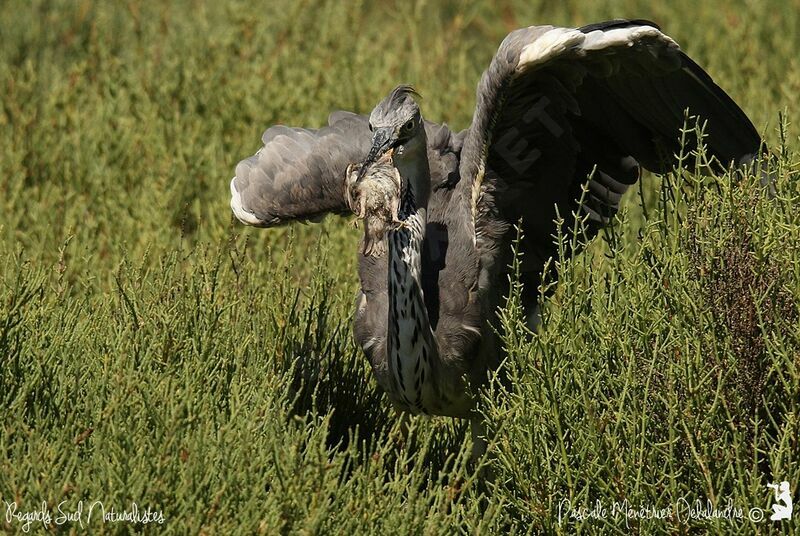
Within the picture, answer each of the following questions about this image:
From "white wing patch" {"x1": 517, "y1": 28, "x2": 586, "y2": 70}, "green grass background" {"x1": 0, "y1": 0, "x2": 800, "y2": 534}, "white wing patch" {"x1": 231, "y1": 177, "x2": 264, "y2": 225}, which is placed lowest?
"green grass background" {"x1": 0, "y1": 0, "x2": 800, "y2": 534}

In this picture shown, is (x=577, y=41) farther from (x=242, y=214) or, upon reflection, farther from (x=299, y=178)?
(x=242, y=214)

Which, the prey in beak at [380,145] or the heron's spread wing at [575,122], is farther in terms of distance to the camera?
the prey in beak at [380,145]

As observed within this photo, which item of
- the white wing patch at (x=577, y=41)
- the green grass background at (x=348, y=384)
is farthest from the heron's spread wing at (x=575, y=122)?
the green grass background at (x=348, y=384)

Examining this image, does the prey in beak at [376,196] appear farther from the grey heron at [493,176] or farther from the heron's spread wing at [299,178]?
the heron's spread wing at [299,178]

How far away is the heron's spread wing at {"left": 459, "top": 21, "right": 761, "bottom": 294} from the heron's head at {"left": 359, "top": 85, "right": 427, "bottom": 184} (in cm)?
24

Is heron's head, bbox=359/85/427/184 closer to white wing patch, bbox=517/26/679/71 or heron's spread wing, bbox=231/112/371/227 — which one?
white wing patch, bbox=517/26/679/71

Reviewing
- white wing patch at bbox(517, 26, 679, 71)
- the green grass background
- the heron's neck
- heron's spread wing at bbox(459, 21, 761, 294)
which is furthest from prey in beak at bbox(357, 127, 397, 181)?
the green grass background

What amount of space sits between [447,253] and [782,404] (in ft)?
5.13

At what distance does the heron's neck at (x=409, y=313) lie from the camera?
4.70 meters

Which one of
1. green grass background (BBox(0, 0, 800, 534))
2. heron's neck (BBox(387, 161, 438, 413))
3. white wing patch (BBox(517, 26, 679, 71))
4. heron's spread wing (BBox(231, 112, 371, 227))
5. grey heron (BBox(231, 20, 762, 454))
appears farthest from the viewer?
heron's spread wing (BBox(231, 112, 371, 227))

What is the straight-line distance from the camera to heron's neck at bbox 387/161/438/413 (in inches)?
185

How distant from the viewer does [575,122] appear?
4.89 meters

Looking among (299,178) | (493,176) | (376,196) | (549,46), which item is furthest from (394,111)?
(299,178)

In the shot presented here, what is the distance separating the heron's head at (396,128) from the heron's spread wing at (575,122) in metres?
0.24
